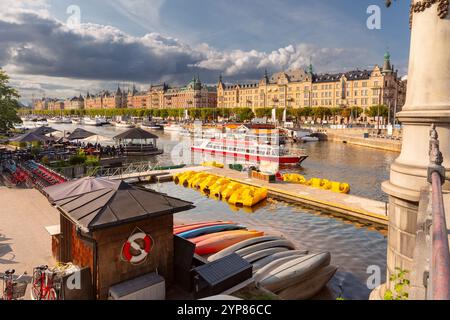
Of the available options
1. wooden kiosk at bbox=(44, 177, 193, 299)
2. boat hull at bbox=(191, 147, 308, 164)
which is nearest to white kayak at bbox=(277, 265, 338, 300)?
wooden kiosk at bbox=(44, 177, 193, 299)

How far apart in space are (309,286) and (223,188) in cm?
1700

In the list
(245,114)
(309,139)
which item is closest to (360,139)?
(309,139)

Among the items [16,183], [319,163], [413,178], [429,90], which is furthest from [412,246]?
[319,163]

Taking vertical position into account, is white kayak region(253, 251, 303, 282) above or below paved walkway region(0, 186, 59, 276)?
below

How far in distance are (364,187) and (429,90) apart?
3231 cm

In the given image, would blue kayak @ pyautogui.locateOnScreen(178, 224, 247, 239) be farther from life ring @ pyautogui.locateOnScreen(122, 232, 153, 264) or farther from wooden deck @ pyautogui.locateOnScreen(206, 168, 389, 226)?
wooden deck @ pyautogui.locateOnScreen(206, 168, 389, 226)

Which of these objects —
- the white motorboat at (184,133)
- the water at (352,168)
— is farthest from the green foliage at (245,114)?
the water at (352,168)

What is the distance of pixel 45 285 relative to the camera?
8562 millimetres

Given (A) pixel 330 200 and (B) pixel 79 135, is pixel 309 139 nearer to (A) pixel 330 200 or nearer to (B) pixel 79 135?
(B) pixel 79 135

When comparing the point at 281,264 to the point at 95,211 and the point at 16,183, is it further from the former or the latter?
the point at 16,183

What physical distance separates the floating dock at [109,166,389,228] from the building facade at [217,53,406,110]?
312 feet

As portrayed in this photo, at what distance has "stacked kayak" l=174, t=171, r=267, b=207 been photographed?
26.9 metres

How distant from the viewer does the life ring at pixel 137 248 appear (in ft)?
27.4

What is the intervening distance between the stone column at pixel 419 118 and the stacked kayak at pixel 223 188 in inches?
774
